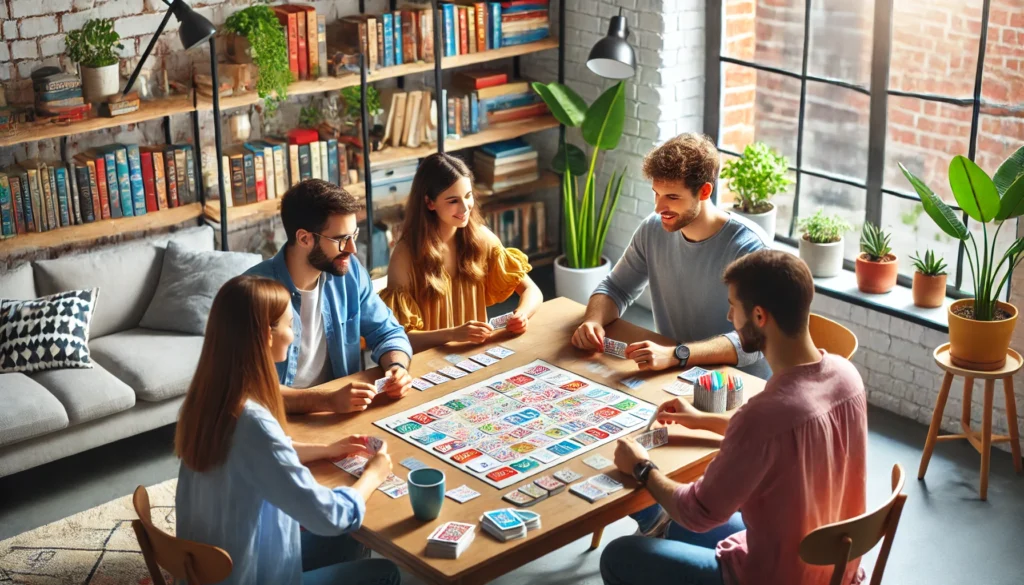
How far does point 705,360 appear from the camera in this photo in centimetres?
346

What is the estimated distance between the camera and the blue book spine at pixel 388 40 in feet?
18.2

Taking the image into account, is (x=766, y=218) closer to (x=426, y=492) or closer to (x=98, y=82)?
(x=98, y=82)

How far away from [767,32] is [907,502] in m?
2.35

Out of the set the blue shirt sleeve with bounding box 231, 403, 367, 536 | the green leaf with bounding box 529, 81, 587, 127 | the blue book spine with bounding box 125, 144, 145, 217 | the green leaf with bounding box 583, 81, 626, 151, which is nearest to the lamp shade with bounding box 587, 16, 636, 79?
the green leaf with bounding box 583, 81, 626, 151

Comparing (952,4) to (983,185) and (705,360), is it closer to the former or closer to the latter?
(983,185)

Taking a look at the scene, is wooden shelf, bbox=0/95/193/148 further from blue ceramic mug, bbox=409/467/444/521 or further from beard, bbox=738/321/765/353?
beard, bbox=738/321/765/353

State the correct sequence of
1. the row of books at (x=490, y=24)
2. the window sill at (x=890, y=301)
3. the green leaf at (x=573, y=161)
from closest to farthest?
the window sill at (x=890, y=301), the row of books at (x=490, y=24), the green leaf at (x=573, y=161)

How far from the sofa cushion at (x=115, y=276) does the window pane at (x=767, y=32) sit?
274 centimetres

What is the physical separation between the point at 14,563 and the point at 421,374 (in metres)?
1.66

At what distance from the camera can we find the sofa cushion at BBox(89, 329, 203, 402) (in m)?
4.55

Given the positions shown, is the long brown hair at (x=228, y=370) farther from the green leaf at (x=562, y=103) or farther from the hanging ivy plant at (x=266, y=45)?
the green leaf at (x=562, y=103)

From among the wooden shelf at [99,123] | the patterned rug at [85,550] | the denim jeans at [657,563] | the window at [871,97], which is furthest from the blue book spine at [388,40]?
the denim jeans at [657,563]

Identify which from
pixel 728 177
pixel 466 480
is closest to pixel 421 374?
pixel 466 480

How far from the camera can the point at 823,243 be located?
17.1 ft
